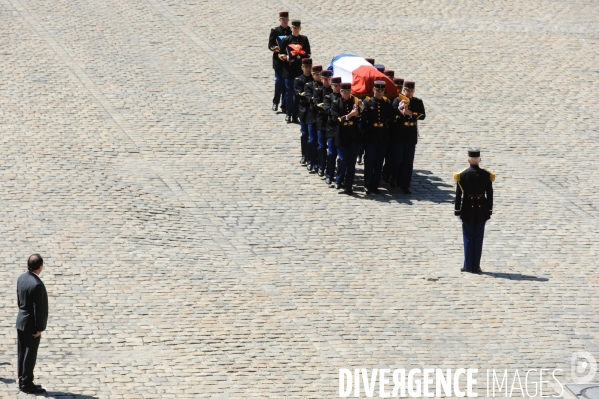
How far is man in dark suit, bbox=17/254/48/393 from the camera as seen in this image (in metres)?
12.1

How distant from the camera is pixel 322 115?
19.5 meters

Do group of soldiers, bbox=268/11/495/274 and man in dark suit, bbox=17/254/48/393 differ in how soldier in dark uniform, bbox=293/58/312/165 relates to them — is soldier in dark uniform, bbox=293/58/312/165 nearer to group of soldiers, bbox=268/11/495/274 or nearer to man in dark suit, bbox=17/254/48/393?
group of soldiers, bbox=268/11/495/274

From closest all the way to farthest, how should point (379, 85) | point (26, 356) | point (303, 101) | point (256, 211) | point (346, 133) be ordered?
point (26, 356), point (256, 211), point (379, 85), point (346, 133), point (303, 101)

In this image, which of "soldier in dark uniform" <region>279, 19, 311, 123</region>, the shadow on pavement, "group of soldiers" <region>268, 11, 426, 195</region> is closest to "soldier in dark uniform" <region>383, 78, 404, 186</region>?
"group of soldiers" <region>268, 11, 426, 195</region>

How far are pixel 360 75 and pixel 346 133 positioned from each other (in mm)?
1213

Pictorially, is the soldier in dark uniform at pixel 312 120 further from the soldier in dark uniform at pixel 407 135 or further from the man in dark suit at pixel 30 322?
the man in dark suit at pixel 30 322

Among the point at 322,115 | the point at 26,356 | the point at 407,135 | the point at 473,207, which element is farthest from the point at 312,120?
the point at 26,356

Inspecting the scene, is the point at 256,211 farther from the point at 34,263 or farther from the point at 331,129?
the point at 34,263

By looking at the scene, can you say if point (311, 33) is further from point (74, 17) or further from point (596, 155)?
point (596, 155)

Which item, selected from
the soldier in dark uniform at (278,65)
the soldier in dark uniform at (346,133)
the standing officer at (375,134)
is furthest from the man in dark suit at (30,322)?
the soldier in dark uniform at (278,65)

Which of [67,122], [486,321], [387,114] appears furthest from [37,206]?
[486,321]

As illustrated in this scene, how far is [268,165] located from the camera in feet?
65.4

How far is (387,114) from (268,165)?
2.19m

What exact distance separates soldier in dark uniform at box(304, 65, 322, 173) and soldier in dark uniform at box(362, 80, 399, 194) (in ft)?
3.38
